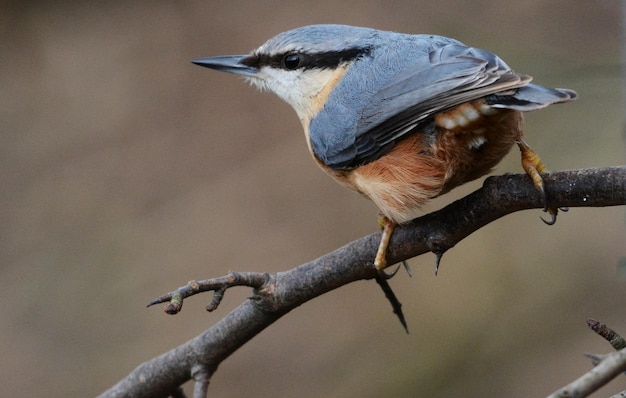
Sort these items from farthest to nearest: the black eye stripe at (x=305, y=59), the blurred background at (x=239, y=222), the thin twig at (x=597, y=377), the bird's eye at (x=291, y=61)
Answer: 1. the blurred background at (x=239, y=222)
2. the bird's eye at (x=291, y=61)
3. the black eye stripe at (x=305, y=59)
4. the thin twig at (x=597, y=377)

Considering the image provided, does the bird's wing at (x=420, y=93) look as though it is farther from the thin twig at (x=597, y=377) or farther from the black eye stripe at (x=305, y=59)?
the thin twig at (x=597, y=377)

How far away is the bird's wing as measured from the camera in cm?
217

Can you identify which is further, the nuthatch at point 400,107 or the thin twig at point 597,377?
the nuthatch at point 400,107

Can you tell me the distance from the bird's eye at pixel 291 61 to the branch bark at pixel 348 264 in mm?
777

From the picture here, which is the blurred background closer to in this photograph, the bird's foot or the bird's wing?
the bird's wing

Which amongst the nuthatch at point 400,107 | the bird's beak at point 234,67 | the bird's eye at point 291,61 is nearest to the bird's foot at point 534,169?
the nuthatch at point 400,107

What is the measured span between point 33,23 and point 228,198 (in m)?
1.71

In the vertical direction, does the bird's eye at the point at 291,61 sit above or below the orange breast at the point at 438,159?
above

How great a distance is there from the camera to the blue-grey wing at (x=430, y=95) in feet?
6.91

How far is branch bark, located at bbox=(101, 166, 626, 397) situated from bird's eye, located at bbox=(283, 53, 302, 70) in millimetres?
777

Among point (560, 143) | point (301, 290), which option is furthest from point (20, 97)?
point (301, 290)

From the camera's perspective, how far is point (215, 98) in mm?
5414

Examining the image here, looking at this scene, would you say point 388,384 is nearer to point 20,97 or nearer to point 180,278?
point 180,278

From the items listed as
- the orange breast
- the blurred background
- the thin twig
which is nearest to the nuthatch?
the orange breast
